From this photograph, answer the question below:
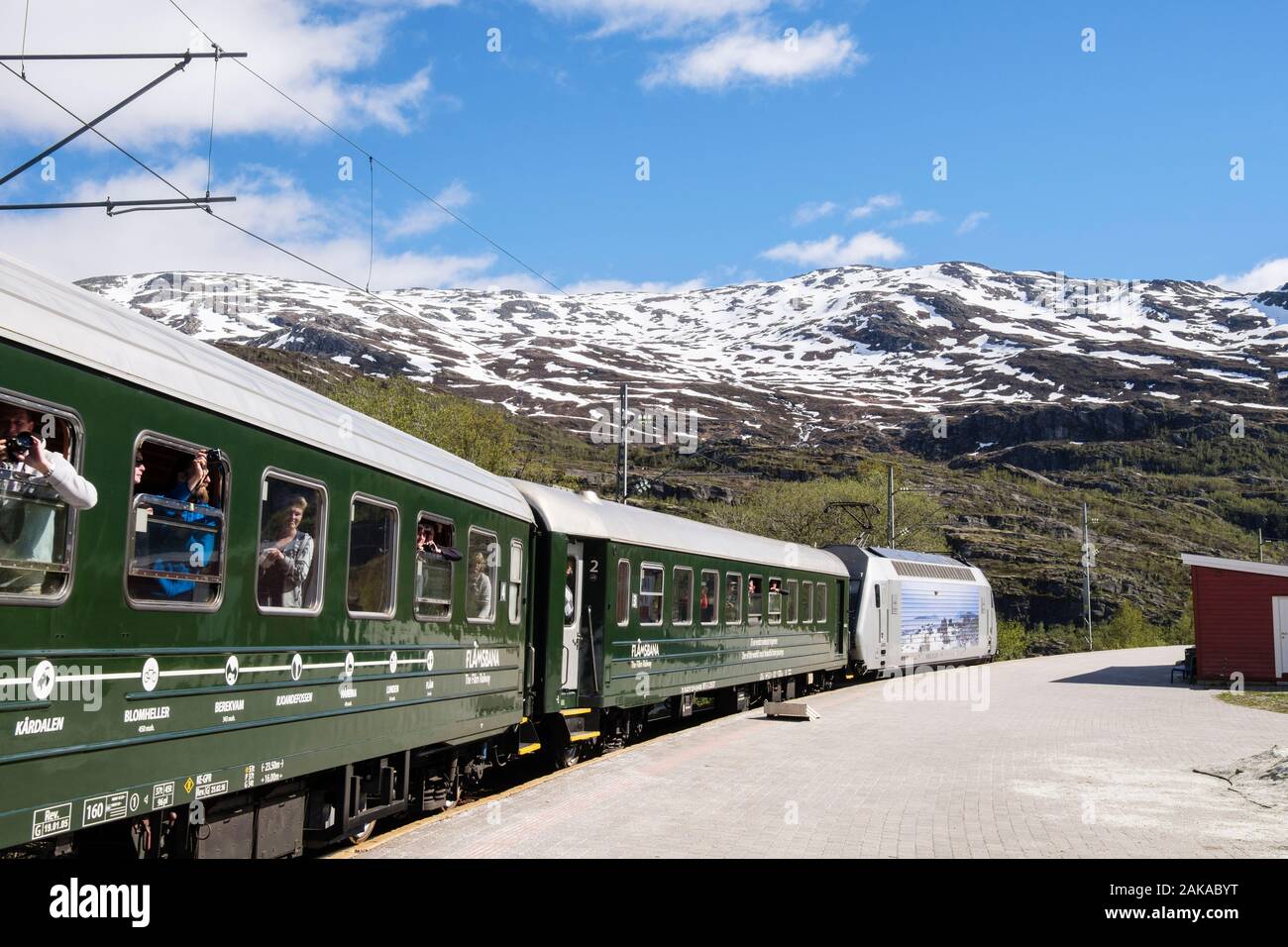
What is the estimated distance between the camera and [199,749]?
256 inches

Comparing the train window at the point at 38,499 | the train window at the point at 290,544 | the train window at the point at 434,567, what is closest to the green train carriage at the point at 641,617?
the train window at the point at 434,567

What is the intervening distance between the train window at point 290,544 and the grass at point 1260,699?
21.5 meters

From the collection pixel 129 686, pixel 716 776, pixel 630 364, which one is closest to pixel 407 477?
pixel 129 686

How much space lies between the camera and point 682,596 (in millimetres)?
17547

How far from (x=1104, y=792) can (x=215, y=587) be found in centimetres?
961

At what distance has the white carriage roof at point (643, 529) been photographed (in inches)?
539

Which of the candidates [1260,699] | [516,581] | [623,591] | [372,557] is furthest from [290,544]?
[1260,699]

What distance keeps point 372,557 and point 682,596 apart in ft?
30.2

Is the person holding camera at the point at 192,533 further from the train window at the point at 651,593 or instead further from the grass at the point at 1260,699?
the grass at the point at 1260,699

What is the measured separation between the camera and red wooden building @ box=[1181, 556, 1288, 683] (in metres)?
30.3

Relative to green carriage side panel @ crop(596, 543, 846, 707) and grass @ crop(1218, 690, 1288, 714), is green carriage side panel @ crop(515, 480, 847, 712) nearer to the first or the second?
green carriage side panel @ crop(596, 543, 846, 707)

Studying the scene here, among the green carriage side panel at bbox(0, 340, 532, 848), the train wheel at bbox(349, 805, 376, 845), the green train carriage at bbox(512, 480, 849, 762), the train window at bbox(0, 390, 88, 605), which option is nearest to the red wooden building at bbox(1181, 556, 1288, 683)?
the green train carriage at bbox(512, 480, 849, 762)

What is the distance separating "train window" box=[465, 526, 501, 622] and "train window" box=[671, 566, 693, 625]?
5742 millimetres

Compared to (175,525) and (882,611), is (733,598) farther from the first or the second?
(175,525)
